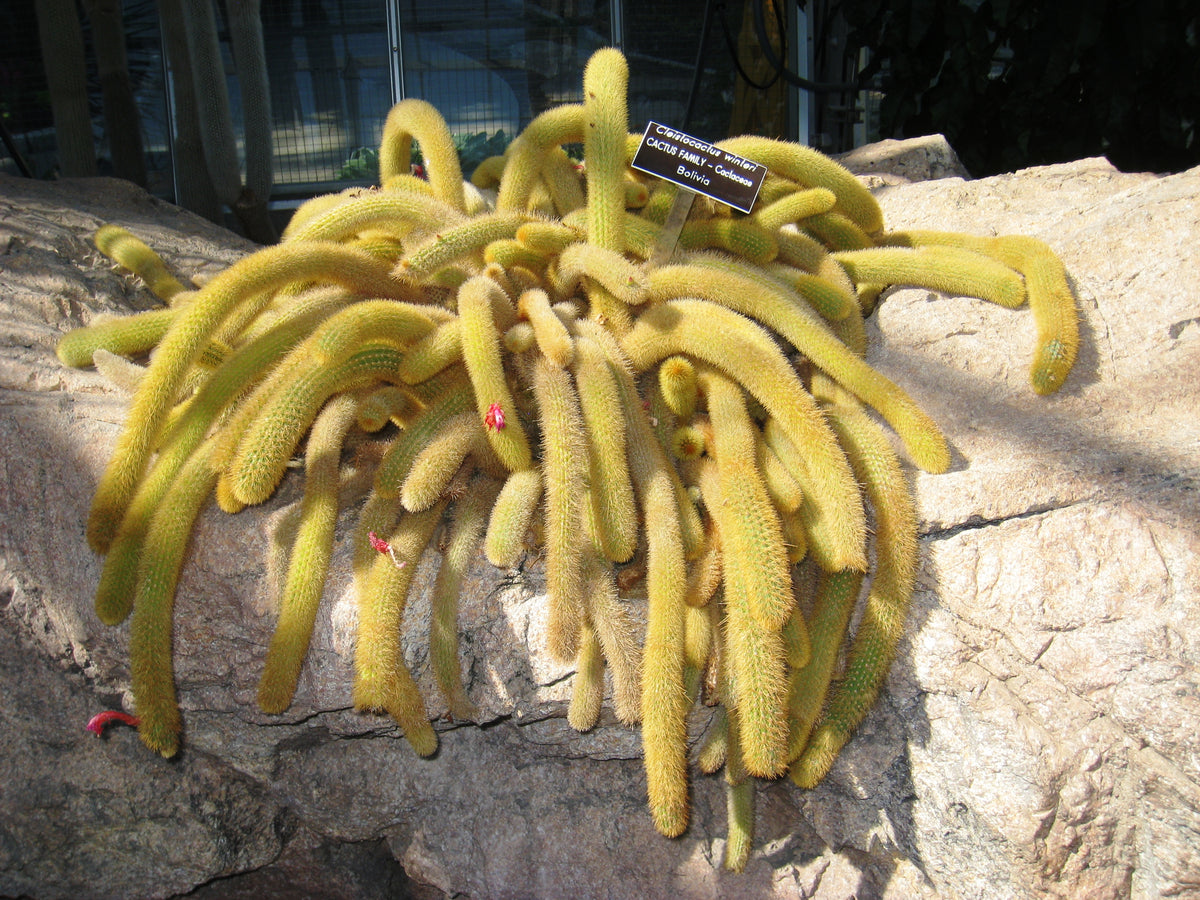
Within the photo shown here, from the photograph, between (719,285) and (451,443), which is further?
(719,285)

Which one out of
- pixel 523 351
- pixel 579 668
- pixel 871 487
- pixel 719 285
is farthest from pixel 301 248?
pixel 871 487

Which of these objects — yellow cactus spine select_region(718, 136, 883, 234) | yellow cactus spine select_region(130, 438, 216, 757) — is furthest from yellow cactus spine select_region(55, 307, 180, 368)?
yellow cactus spine select_region(718, 136, 883, 234)

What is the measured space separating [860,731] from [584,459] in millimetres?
798

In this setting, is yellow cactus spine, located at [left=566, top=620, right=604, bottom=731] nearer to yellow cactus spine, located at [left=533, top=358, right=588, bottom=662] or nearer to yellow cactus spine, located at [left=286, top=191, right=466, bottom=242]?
yellow cactus spine, located at [left=533, top=358, right=588, bottom=662]

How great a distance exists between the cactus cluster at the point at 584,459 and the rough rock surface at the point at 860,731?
13 cm

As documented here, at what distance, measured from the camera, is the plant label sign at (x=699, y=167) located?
2.05m

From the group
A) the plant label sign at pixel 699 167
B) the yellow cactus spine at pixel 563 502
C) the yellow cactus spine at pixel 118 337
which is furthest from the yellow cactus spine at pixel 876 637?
the yellow cactus spine at pixel 118 337

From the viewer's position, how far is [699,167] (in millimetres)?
2051

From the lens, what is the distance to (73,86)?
3.98 meters

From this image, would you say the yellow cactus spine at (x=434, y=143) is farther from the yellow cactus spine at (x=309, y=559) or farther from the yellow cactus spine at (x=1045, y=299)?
the yellow cactus spine at (x=1045, y=299)

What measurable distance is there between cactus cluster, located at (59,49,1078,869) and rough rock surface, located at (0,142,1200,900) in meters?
0.13

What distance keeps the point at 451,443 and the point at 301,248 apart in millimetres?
516

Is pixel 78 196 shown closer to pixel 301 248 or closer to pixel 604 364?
pixel 301 248

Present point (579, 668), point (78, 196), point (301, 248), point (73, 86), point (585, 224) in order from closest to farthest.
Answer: point (579, 668), point (301, 248), point (585, 224), point (78, 196), point (73, 86)
